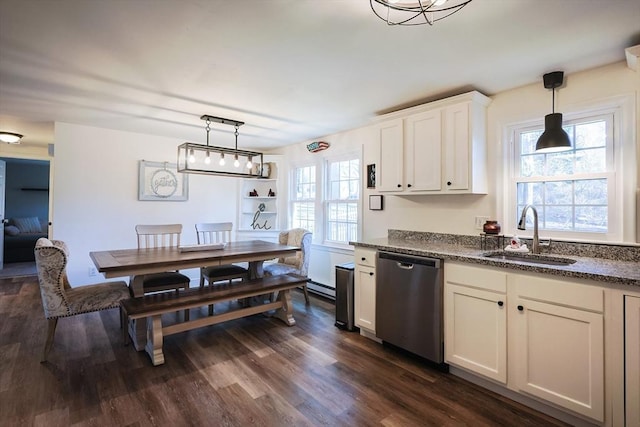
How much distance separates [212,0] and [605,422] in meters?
3.05

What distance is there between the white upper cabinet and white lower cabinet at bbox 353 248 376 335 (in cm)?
75

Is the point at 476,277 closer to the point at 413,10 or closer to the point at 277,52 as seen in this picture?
the point at 413,10

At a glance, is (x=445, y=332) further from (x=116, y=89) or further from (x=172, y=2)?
(x=116, y=89)

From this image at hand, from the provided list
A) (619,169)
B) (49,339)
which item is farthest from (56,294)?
(619,169)

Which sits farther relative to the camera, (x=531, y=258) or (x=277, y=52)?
(x=531, y=258)

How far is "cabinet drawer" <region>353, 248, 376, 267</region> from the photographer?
2.92 meters

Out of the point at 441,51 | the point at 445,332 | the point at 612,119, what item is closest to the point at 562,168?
the point at 612,119

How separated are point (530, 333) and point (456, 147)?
152 centimetres

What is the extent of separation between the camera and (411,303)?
256 centimetres

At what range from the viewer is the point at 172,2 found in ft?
5.25

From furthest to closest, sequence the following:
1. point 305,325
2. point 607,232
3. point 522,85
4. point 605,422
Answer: point 305,325
point 522,85
point 607,232
point 605,422

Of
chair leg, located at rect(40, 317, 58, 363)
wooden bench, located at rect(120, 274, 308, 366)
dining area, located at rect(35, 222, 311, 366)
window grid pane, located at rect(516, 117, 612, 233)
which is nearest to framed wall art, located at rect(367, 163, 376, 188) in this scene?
dining area, located at rect(35, 222, 311, 366)

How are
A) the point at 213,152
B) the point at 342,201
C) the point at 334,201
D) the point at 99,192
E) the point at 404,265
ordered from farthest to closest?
1. the point at 334,201
2. the point at 342,201
3. the point at 99,192
4. the point at 213,152
5. the point at 404,265

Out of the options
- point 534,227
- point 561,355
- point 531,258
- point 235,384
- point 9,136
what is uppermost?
point 9,136
